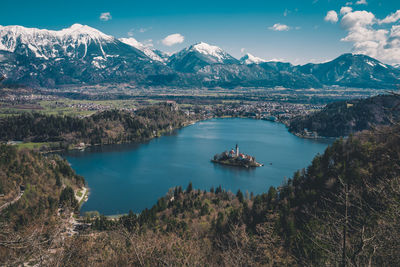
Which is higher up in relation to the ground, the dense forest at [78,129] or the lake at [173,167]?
the dense forest at [78,129]

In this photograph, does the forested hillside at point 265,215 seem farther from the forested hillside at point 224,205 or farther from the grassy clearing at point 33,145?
the grassy clearing at point 33,145

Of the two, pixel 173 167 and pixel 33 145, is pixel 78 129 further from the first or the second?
pixel 173 167

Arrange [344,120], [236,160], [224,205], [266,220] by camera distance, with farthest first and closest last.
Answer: [344,120] → [236,160] → [224,205] → [266,220]

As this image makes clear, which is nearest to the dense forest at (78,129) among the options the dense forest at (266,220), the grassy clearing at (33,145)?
the grassy clearing at (33,145)

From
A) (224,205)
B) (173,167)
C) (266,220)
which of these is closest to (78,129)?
(173,167)

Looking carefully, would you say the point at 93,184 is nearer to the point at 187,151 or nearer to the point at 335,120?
the point at 187,151

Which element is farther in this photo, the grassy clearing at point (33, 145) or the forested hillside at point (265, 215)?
the grassy clearing at point (33, 145)

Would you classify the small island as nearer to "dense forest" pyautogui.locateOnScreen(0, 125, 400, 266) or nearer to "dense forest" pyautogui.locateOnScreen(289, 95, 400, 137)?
"dense forest" pyautogui.locateOnScreen(0, 125, 400, 266)

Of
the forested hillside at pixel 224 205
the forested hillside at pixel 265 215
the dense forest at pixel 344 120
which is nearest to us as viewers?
the forested hillside at pixel 265 215
